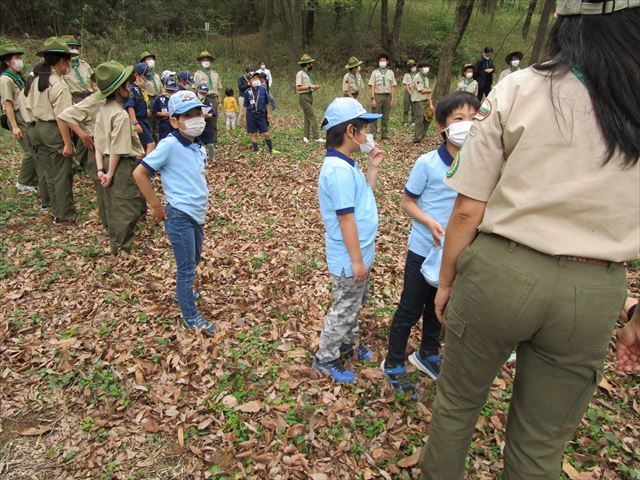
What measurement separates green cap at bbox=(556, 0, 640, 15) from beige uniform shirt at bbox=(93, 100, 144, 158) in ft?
15.7

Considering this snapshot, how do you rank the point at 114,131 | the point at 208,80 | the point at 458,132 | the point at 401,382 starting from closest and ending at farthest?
1. the point at 458,132
2. the point at 401,382
3. the point at 114,131
4. the point at 208,80

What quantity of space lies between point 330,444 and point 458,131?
240cm

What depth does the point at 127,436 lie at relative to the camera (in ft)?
10.4

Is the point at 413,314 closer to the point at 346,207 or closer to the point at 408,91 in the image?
the point at 346,207

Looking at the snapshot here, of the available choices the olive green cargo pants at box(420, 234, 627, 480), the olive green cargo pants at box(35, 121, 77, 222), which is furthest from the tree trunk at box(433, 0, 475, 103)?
the olive green cargo pants at box(420, 234, 627, 480)

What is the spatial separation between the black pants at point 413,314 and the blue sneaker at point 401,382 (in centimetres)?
5

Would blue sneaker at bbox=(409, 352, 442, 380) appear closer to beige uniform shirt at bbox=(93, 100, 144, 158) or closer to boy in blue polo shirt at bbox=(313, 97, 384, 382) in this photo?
boy in blue polo shirt at bbox=(313, 97, 384, 382)

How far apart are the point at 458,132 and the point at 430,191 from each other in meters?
0.45

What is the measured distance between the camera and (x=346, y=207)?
281 centimetres

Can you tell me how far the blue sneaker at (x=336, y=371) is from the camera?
354 centimetres

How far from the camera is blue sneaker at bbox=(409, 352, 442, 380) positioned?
3502mm

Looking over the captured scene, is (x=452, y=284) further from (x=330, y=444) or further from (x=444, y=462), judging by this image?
(x=330, y=444)

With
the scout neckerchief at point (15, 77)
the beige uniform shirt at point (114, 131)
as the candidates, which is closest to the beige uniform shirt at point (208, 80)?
the scout neckerchief at point (15, 77)

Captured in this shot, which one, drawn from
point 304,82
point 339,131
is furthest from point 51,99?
point 304,82
